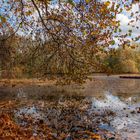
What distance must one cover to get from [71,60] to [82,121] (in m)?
5.14

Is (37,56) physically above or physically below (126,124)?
above

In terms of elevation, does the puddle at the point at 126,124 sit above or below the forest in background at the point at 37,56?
below

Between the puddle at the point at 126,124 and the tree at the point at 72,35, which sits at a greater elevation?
the tree at the point at 72,35

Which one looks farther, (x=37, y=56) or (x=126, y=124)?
(x=126, y=124)

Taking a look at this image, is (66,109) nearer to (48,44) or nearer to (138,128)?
(138,128)

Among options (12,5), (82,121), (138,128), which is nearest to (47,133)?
(82,121)

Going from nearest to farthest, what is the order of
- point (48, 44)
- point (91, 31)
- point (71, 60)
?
point (91, 31)
point (71, 60)
point (48, 44)

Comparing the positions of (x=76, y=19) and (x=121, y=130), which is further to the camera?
(x=121, y=130)

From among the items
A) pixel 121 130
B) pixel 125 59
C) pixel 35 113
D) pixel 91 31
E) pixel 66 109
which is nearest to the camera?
pixel 91 31

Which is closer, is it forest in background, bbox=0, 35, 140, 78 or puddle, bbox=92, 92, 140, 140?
forest in background, bbox=0, 35, 140, 78

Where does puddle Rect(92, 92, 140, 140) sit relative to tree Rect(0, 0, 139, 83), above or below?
below

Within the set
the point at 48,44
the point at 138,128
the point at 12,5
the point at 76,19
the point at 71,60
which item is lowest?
the point at 138,128

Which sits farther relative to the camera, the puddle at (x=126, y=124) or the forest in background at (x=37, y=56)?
the puddle at (x=126, y=124)

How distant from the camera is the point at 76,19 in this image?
405 inches
